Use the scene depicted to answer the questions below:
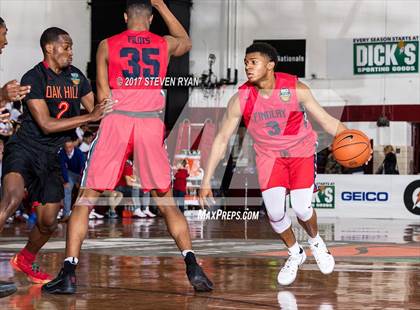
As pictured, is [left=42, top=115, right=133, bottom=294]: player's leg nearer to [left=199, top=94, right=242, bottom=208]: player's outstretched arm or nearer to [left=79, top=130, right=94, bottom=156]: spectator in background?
[left=199, top=94, right=242, bottom=208]: player's outstretched arm

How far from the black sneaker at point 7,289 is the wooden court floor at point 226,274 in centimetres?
8

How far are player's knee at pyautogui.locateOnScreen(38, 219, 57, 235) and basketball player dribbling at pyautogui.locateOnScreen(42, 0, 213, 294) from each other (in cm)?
67

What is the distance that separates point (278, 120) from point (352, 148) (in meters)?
0.80

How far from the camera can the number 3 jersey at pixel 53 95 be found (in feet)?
28.2

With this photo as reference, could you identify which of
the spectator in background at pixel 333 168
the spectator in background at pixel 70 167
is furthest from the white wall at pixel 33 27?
the spectator in background at pixel 70 167

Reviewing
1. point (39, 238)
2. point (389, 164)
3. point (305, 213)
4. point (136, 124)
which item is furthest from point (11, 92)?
point (389, 164)

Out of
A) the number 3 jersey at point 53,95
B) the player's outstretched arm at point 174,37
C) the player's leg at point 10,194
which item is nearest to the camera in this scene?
the player's leg at point 10,194

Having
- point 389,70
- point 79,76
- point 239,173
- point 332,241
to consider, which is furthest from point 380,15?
point 79,76

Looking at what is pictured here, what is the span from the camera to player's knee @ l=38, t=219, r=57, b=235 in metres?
8.75

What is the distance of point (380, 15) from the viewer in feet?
109

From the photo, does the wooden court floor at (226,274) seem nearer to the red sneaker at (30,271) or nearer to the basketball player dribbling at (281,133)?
the red sneaker at (30,271)

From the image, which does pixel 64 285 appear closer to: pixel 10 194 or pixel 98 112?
pixel 10 194

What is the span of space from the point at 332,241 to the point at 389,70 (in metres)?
18.7

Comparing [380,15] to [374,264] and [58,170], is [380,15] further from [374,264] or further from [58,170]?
[58,170]
